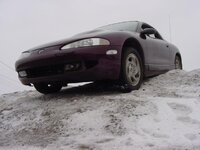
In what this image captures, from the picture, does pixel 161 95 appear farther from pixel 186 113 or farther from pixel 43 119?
pixel 43 119

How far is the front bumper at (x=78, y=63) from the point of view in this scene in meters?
4.83

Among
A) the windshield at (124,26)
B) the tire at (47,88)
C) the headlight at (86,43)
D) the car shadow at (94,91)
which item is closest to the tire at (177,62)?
the windshield at (124,26)

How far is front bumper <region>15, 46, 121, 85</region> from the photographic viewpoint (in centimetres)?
483

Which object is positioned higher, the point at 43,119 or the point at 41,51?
the point at 41,51

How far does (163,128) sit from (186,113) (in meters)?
0.57

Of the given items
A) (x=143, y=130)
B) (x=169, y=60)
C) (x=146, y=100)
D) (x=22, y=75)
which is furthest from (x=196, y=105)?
(x=169, y=60)

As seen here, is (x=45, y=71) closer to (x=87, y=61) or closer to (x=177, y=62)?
(x=87, y=61)

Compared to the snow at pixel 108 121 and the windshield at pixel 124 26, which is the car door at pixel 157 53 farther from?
→ the snow at pixel 108 121

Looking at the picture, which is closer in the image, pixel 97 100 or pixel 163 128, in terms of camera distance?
pixel 163 128

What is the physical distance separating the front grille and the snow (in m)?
0.41

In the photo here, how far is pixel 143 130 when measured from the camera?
145 inches

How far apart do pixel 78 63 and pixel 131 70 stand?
95 cm

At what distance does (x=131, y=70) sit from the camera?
17.8 feet

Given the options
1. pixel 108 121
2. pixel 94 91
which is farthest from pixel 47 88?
pixel 108 121
